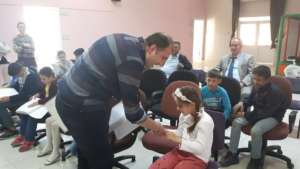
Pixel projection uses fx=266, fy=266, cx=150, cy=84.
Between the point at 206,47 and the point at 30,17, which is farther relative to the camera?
the point at 206,47

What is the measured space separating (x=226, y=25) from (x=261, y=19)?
1.07m

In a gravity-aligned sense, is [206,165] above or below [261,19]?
below

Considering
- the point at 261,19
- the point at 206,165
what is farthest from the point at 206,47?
the point at 206,165

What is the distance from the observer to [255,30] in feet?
26.5

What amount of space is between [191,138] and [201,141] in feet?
0.27

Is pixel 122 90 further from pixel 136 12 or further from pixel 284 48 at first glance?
pixel 284 48

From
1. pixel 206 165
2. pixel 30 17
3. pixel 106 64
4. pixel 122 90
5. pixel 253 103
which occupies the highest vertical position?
pixel 30 17

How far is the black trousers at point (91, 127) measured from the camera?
1.48 meters

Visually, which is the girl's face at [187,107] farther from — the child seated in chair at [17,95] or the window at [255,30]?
the window at [255,30]

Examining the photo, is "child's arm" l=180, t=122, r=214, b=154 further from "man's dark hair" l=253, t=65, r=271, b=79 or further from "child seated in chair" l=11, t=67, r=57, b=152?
"child seated in chair" l=11, t=67, r=57, b=152

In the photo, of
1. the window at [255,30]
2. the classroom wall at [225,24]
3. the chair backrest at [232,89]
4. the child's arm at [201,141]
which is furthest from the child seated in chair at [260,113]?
the window at [255,30]

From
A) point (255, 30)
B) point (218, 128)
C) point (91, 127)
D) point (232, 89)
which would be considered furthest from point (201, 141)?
point (255, 30)

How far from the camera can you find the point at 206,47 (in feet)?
30.8

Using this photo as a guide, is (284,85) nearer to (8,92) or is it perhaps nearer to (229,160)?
(229,160)
